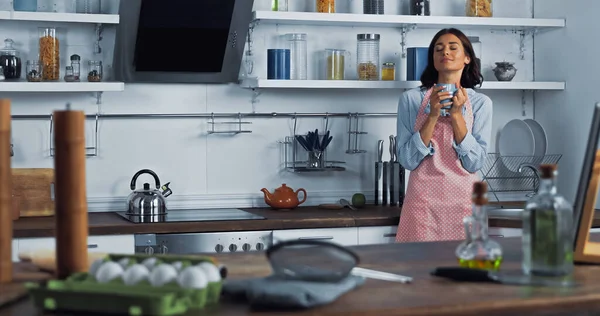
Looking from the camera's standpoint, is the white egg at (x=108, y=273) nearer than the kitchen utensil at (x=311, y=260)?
Yes

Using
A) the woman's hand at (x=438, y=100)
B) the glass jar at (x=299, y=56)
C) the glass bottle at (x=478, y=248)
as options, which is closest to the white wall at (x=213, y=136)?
the glass jar at (x=299, y=56)

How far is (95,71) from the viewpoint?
14.2 feet

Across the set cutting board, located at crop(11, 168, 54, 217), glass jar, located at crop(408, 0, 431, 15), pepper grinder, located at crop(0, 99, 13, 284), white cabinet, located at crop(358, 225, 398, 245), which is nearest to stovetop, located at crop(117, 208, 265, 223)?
cutting board, located at crop(11, 168, 54, 217)

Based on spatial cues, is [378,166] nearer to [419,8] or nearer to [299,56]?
[299,56]

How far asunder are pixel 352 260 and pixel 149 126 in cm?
293

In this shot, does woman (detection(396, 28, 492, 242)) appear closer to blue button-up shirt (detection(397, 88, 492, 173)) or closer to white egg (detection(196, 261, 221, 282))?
blue button-up shirt (detection(397, 88, 492, 173))

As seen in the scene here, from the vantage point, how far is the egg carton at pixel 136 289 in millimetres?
1574

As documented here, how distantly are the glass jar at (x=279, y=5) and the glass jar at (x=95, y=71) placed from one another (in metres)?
0.96

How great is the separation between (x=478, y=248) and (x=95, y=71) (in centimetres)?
271

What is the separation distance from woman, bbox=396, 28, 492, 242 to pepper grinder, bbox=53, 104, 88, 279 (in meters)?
2.46

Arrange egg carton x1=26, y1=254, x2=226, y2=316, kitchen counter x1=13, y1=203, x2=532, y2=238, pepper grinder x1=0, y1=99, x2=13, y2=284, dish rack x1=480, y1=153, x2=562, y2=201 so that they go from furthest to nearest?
dish rack x1=480, y1=153, x2=562, y2=201 < kitchen counter x1=13, y1=203, x2=532, y2=238 < pepper grinder x1=0, y1=99, x2=13, y2=284 < egg carton x1=26, y1=254, x2=226, y2=316

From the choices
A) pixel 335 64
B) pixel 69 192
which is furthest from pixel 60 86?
pixel 69 192

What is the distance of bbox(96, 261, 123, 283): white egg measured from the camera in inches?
68.3

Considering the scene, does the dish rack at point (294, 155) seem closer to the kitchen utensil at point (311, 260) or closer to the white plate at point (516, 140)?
the white plate at point (516, 140)
